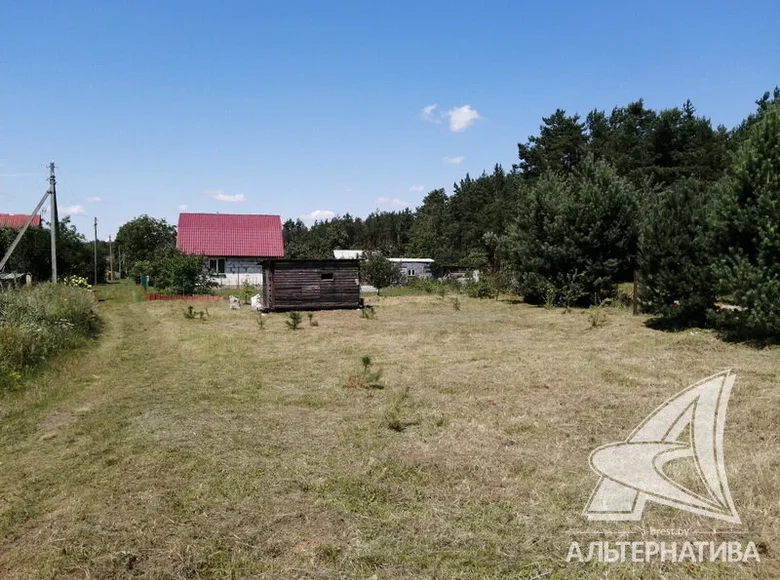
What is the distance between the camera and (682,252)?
1376cm

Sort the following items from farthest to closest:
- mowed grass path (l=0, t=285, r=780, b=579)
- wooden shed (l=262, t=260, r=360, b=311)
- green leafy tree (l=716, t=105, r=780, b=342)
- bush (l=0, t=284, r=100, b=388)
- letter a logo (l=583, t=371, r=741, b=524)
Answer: wooden shed (l=262, t=260, r=360, b=311)
green leafy tree (l=716, t=105, r=780, b=342)
bush (l=0, t=284, r=100, b=388)
letter a logo (l=583, t=371, r=741, b=524)
mowed grass path (l=0, t=285, r=780, b=579)

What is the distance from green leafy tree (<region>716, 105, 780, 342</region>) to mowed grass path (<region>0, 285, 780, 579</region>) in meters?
1.18

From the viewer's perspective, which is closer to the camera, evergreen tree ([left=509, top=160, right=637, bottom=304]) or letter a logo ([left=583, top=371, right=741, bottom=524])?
letter a logo ([left=583, top=371, right=741, bottom=524])

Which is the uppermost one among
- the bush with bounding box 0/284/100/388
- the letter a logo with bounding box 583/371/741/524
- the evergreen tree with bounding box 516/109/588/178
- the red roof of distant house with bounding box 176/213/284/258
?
the evergreen tree with bounding box 516/109/588/178

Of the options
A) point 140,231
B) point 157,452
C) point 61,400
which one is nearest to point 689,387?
point 157,452

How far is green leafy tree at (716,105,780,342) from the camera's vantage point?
10781 millimetres

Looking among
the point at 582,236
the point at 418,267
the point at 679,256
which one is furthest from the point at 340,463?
the point at 418,267

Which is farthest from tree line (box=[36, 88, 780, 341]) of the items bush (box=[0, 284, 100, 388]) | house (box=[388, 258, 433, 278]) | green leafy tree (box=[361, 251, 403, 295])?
bush (box=[0, 284, 100, 388])

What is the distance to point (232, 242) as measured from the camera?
39.3m

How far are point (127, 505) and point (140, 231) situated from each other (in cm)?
5455

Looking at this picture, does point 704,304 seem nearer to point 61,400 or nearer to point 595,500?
point 595,500

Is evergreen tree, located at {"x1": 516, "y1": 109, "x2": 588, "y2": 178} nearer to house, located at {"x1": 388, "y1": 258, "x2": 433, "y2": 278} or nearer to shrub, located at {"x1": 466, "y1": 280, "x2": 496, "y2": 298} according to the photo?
house, located at {"x1": 388, "y1": 258, "x2": 433, "y2": 278}

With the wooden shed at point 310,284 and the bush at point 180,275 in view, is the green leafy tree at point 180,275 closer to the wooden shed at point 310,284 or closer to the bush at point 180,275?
the bush at point 180,275

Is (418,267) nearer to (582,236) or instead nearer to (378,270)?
(378,270)
